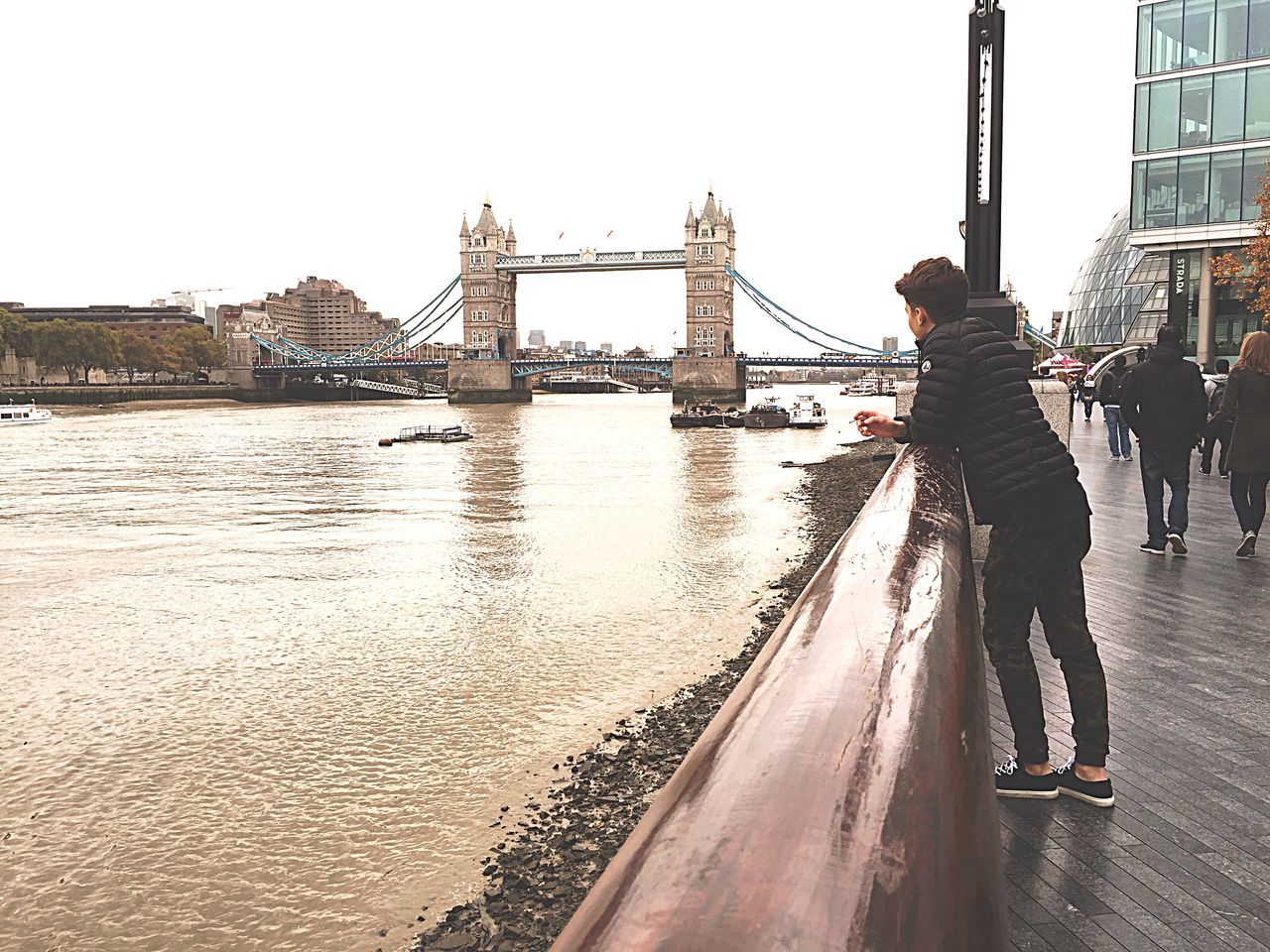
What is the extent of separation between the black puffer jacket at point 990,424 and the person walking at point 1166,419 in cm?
417

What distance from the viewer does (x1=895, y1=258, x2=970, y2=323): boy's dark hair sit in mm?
2846

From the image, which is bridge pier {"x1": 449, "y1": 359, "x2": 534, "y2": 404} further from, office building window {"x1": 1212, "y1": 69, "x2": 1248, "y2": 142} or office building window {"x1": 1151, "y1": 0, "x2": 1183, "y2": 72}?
office building window {"x1": 1212, "y1": 69, "x2": 1248, "y2": 142}

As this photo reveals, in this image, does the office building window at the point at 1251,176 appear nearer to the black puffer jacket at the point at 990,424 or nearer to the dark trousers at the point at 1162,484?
the dark trousers at the point at 1162,484

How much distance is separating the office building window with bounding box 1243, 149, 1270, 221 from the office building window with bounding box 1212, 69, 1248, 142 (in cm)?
74

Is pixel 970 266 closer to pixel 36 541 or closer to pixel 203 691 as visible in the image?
pixel 203 691

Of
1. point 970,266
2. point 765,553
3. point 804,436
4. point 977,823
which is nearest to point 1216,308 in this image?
point 804,436

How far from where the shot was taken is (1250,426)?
21.2ft

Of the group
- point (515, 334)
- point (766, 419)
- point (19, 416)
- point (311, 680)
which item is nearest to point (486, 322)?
point (515, 334)

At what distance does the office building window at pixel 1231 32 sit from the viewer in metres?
28.5

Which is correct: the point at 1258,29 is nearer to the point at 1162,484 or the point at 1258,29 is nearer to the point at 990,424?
the point at 1162,484

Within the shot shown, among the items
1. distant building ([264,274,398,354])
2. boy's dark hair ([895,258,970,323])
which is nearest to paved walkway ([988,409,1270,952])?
boy's dark hair ([895,258,970,323])

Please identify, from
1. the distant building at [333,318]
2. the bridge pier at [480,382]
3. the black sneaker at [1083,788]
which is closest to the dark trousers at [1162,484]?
the black sneaker at [1083,788]

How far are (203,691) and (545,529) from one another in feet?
27.9

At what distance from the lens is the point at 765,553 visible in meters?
13.1
